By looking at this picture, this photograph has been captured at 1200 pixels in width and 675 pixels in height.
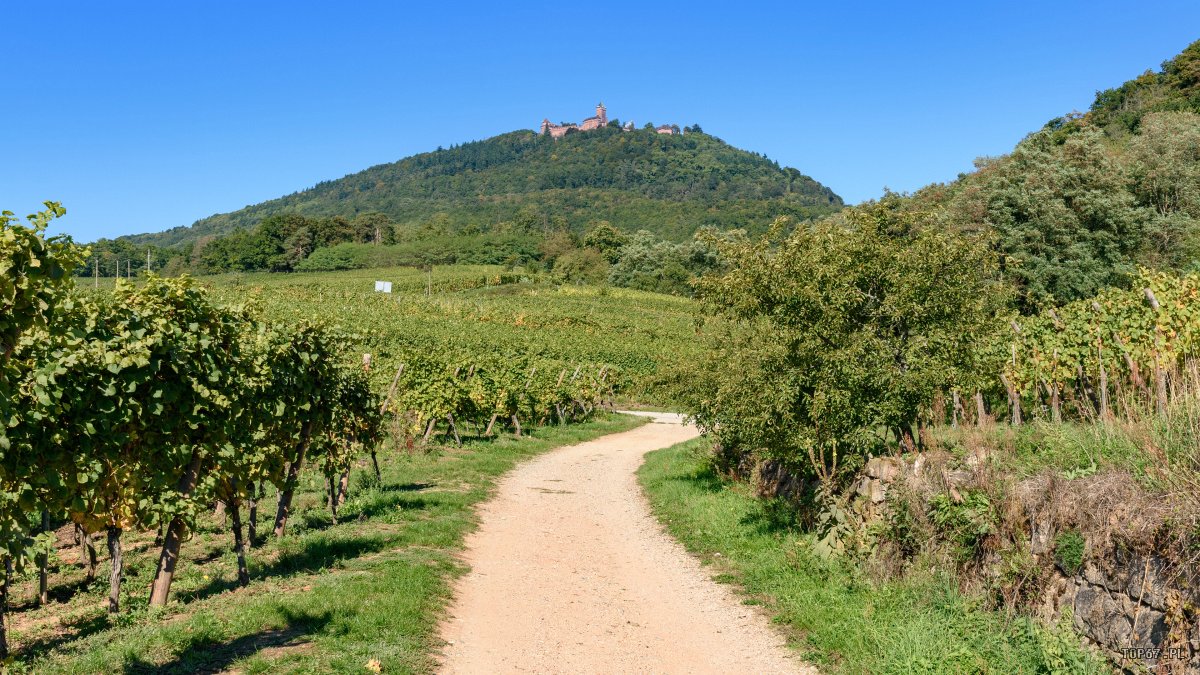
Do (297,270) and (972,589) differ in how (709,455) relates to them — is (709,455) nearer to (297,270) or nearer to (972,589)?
(972,589)

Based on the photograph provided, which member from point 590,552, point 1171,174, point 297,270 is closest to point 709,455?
point 590,552

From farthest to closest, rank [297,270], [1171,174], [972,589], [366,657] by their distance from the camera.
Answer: [297,270] → [1171,174] → [972,589] → [366,657]

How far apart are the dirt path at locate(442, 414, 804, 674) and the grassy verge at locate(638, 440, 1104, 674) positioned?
377 mm

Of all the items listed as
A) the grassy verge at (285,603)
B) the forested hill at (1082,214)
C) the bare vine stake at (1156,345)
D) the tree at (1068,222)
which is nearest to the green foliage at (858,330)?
the bare vine stake at (1156,345)

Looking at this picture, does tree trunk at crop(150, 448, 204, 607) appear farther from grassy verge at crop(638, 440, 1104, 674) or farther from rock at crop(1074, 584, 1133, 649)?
rock at crop(1074, 584, 1133, 649)

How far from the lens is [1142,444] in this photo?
24.4ft

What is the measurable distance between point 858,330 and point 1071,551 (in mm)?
4455

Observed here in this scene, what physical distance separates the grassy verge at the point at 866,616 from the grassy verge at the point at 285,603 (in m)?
3.82

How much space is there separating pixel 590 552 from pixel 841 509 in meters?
4.03

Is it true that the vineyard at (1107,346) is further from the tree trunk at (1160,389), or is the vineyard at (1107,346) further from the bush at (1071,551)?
the bush at (1071,551)

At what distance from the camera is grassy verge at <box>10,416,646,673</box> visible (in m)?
6.77

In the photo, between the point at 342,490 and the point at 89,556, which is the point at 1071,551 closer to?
the point at 89,556

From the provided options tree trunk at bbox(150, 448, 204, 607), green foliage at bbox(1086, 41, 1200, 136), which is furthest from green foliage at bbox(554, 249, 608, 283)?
tree trunk at bbox(150, 448, 204, 607)

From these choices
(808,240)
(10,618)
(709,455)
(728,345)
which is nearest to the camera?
(10,618)
